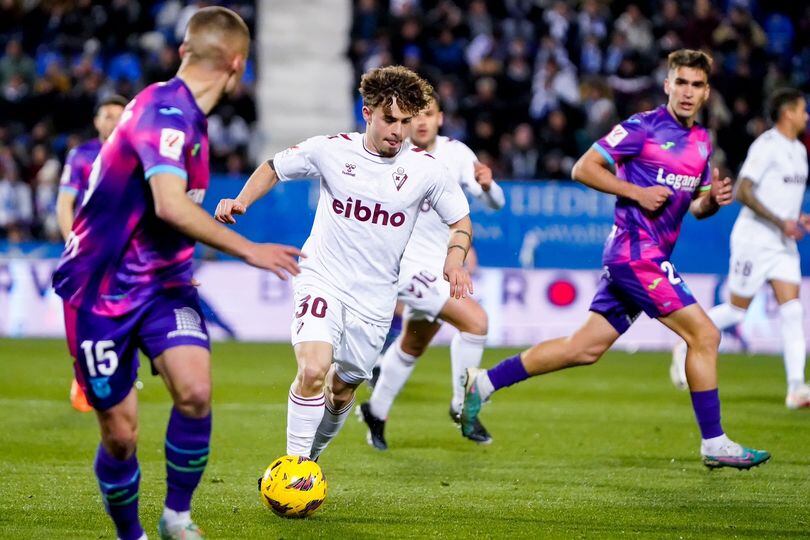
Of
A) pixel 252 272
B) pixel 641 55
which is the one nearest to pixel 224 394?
pixel 252 272

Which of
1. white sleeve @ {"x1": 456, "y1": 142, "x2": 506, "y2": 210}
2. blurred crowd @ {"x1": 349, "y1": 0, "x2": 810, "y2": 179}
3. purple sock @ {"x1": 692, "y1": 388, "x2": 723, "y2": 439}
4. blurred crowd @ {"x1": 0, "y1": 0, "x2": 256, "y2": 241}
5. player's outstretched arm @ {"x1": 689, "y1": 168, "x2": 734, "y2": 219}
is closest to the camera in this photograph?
purple sock @ {"x1": 692, "y1": 388, "x2": 723, "y2": 439}

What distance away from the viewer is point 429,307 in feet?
29.3

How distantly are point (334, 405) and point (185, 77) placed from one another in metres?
2.48

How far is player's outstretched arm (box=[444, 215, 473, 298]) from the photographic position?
259 inches

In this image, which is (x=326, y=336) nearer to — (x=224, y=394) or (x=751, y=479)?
(x=751, y=479)

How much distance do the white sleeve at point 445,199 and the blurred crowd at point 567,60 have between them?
1243 cm

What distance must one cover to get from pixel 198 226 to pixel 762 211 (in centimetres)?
739

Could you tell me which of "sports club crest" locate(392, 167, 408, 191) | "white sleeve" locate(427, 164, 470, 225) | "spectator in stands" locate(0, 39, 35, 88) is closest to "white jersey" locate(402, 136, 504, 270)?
"white sleeve" locate(427, 164, 470, 225)

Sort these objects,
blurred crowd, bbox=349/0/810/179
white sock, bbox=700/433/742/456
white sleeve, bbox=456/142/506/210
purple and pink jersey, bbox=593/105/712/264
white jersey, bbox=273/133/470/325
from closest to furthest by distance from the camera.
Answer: white jersey, bbox=273/133/470/325 → white sock, bbox=700/433/742/456 → purple and pink jersey, bbox=593/105/712/264 → white sleeve, bbox=456/142/506/210 → blurred crowd, bbox=349/0/810/179

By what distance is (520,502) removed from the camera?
6867 mm

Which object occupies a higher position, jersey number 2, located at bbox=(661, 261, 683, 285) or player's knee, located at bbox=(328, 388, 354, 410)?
jersey number 2, located at bbox=(661, 261, 683, 285)

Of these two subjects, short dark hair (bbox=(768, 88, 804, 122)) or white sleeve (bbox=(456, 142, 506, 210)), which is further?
short dark hair (bbox=(768, 88, 804, 122))

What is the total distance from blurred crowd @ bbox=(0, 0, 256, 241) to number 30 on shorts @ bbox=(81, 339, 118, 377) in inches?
552

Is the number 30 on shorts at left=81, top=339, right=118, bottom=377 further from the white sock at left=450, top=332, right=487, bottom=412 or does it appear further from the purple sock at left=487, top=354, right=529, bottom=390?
the white sock at left=450, top=332, right=487, bottom=412
